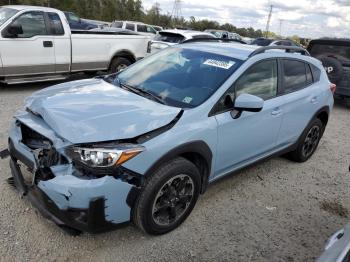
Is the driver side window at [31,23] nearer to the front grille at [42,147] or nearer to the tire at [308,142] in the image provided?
the front grille at [42,147]

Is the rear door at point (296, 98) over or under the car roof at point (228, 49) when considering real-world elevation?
under

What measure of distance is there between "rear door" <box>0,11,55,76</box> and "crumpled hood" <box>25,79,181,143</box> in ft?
15.1

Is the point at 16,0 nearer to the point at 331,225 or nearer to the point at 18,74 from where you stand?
the point at 18,74

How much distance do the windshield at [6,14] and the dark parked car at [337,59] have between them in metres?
7.55

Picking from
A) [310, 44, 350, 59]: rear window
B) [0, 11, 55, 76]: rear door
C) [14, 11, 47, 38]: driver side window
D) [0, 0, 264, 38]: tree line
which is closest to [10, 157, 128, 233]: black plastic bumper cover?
[0, 11, 55, 76]: rear door

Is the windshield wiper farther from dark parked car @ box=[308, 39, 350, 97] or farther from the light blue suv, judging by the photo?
dark parked car @ box=[308, 39, 350, 97]

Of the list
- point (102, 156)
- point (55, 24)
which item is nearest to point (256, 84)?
point (102, 156)

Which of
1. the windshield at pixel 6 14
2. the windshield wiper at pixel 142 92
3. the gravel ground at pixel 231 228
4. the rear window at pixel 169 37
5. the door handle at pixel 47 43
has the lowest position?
the gravel ground at pixel 231 228

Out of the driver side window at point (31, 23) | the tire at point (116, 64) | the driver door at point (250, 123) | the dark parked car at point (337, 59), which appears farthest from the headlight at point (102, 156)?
the dark parked car at point (337, 59)

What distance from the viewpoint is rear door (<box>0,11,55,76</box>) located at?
769 centimetres

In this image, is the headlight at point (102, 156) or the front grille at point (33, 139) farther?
the front grille at point (33, 139)

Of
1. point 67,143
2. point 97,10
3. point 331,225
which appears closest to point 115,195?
point 67,143

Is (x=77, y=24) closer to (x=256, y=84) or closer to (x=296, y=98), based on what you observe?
(x=296, y=98)

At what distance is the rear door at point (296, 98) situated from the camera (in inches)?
179
